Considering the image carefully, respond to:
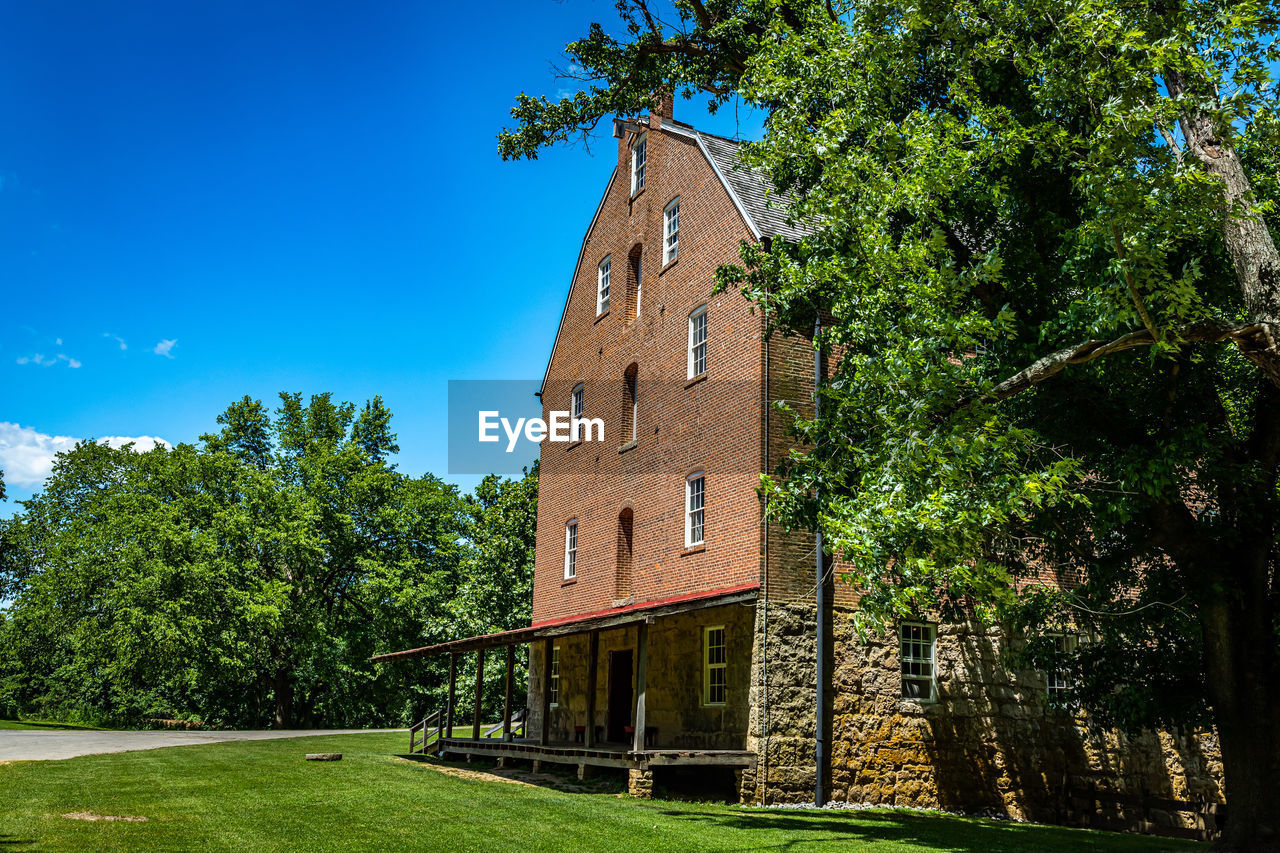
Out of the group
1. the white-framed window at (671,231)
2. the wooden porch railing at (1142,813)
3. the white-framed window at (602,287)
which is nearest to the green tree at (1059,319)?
the wooden porch railing at (1142,813)

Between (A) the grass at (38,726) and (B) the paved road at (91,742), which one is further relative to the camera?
(A) the grass at (38,726)

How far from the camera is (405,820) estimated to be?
38.3 ft

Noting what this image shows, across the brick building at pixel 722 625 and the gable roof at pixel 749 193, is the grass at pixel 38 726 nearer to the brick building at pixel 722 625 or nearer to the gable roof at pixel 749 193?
the brick building at pixel 722 625

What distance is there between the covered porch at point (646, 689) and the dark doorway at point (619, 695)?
23 millimetres

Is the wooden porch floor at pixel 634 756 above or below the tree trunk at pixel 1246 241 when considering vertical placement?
below

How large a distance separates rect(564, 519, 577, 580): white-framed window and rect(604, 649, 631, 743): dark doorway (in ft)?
9.67

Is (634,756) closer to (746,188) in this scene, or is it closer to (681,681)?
(681,681)

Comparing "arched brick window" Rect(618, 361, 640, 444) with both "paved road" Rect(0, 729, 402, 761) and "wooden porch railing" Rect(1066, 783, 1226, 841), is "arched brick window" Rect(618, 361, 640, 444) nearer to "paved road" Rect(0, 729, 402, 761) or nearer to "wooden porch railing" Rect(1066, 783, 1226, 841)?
"wooden porch railing" Rect(1066, 783, 1226, 841)

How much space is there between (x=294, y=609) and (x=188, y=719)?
33.9 feet

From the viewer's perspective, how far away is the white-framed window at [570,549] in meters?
23.6

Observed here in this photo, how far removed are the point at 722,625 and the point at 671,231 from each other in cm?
926

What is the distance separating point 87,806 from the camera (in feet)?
39.4

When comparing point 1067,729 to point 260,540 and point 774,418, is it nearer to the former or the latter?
point 774,418

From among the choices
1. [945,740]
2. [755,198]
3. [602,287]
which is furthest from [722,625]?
[602,287]
